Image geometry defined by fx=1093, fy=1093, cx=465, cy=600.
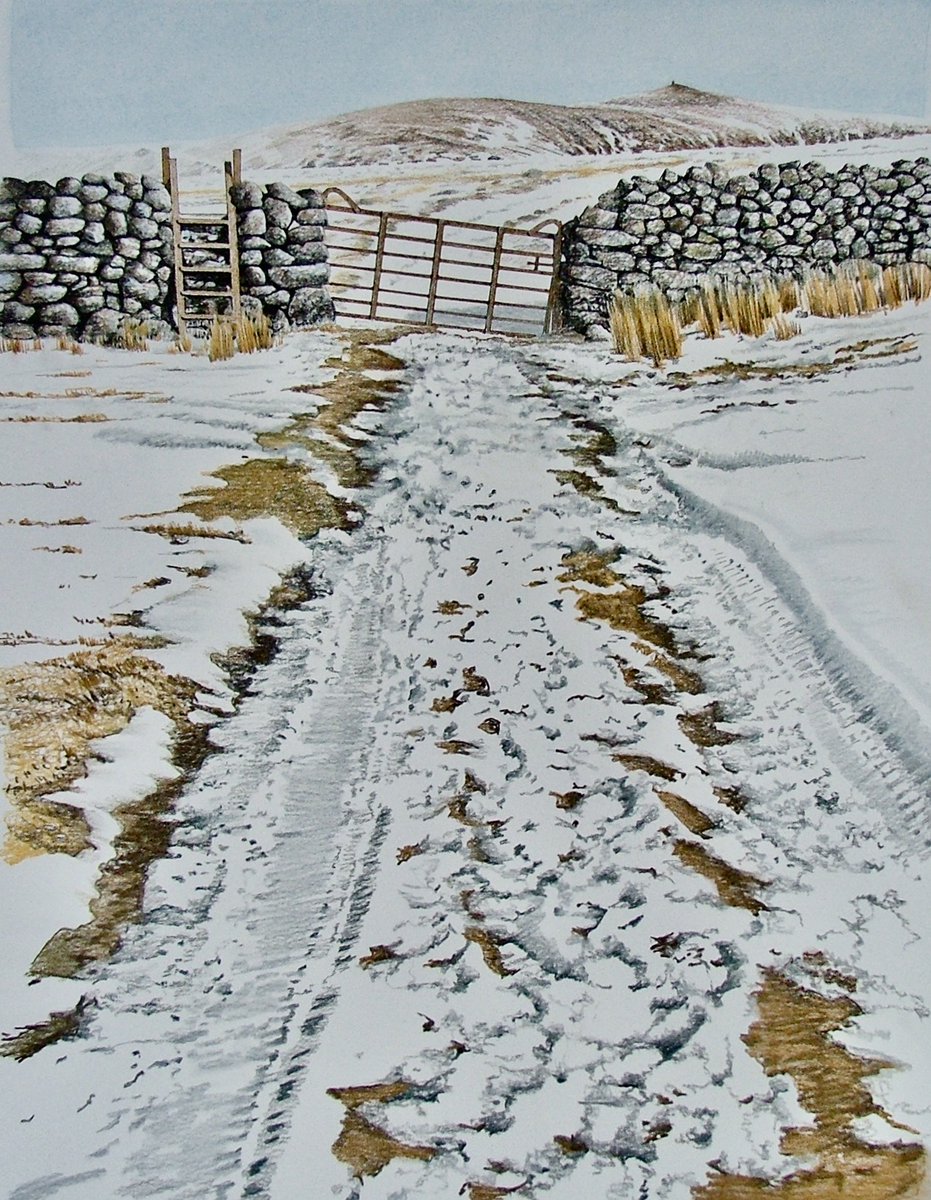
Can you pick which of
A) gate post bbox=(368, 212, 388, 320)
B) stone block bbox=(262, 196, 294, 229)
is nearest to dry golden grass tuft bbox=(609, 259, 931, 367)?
gate post bbox=(368, 212, 388, 320)

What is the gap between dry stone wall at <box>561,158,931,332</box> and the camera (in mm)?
2262

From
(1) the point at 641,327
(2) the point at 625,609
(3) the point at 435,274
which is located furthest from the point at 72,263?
(2) the point at 625,609

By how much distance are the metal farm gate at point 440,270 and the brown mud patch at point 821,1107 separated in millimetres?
1439

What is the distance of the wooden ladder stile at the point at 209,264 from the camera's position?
2260 mm

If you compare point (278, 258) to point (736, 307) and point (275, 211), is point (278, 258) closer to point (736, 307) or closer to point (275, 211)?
point (275, 211)

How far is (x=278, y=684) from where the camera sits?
77.6 inches

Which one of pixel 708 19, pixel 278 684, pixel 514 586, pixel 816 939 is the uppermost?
pixel 708 19

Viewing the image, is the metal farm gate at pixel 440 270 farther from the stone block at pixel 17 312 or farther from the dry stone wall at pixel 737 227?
the stone block at pixel 17 312

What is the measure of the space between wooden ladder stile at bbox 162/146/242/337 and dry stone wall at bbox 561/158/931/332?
0.71 m

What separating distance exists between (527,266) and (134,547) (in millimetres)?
1011

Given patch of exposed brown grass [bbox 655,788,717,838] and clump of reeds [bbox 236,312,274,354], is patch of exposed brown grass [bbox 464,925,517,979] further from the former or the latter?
clump of reeds [bbox 236,312,274,354]

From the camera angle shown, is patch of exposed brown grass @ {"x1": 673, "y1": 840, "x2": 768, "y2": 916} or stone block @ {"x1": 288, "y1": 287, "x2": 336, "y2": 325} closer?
patch of exposed brown grass @ {"x1": 673, "y1": 840, "x2": 768, "y2": 916}

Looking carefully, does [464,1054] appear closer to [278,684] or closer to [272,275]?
[278,684]

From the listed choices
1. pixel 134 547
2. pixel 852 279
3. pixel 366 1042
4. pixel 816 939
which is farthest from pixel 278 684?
pixel 852 279
